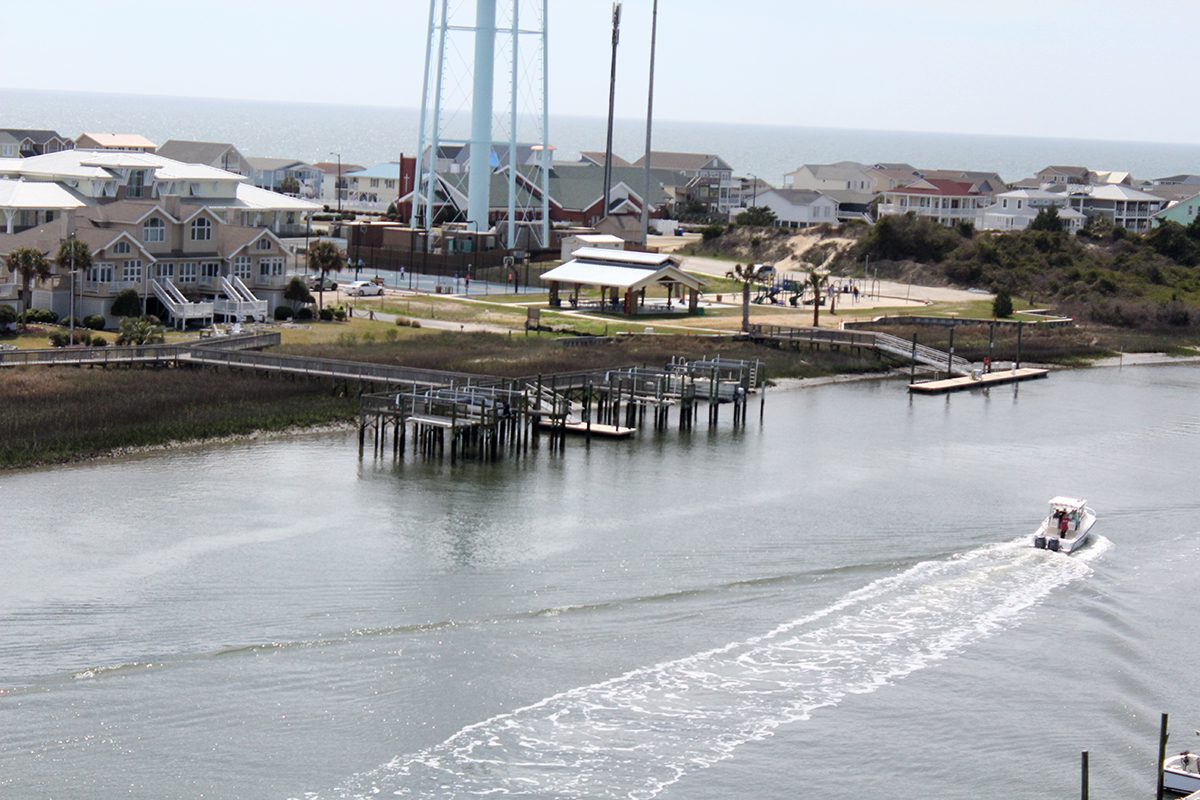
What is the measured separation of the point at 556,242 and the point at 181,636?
86184mm

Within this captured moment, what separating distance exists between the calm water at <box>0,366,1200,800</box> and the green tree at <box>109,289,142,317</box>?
20904 mm

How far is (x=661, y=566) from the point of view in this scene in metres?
41.8

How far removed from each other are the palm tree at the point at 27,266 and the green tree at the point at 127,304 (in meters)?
3.33

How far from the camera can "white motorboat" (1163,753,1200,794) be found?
28609 mm

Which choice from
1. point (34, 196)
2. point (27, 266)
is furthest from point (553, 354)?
point (34, 196)

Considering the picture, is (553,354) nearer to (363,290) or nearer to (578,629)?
(363,290)

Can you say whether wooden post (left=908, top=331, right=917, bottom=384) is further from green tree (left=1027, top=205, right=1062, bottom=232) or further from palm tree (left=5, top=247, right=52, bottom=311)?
green tree (left=1027, top=205, right=1062, bottom=232)

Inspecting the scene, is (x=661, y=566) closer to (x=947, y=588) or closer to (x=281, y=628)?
(x=947, y=588)

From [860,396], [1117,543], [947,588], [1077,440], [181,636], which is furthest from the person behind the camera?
[860,396]

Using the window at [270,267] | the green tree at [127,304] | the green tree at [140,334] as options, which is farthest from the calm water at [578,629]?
the window at [270,267]

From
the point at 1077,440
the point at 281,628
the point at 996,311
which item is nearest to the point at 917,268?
the point at 996,311

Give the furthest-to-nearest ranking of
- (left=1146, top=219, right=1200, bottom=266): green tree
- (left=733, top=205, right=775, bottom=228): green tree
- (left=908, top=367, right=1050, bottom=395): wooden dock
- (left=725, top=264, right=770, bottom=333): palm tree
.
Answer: (left=733, top=205, right=775, bottom=228): green tree → (left=1146, top=219, right=1200, bottom=266): green tree → (left=725, top=264, right=770, bottom=333): palm tree → (left=908, top=367, right=1050, bottom=395): wooden dock

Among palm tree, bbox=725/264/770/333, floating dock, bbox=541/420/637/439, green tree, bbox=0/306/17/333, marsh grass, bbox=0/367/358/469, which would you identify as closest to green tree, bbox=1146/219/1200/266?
palm tree, bbox=725/264/770/333

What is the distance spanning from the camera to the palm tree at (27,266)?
224ft
